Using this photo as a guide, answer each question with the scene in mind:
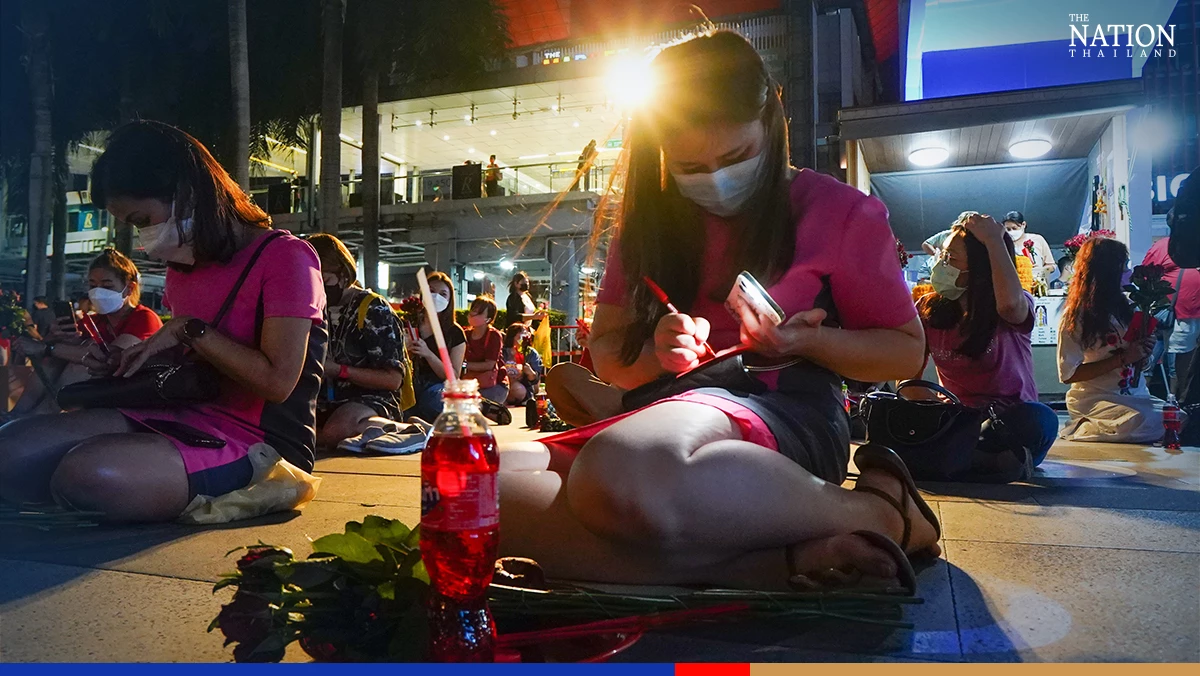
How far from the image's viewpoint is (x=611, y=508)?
4.72 feet

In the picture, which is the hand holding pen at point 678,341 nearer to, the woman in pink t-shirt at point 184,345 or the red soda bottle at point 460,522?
the red soda bottle at point 460,522

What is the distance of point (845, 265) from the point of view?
1.79 meters

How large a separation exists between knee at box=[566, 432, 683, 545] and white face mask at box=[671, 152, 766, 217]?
0.71 meters

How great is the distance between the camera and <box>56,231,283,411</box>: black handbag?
2.42 metres

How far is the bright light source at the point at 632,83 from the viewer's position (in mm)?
1842

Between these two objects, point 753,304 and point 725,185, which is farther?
point 725,185

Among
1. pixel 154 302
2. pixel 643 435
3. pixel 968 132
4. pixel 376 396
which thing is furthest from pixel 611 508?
pixel 154 302

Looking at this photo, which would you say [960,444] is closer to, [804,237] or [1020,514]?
[1020,514]

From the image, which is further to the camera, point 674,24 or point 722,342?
point 674,24

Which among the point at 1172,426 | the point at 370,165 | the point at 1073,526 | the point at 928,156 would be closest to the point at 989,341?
the point at 1073,526

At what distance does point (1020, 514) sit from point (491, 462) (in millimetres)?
2298

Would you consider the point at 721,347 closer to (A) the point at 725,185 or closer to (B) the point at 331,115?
(A) the point at 725,185

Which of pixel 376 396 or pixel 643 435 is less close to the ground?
pixel 643 435

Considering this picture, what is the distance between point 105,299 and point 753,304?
13.6 ft
